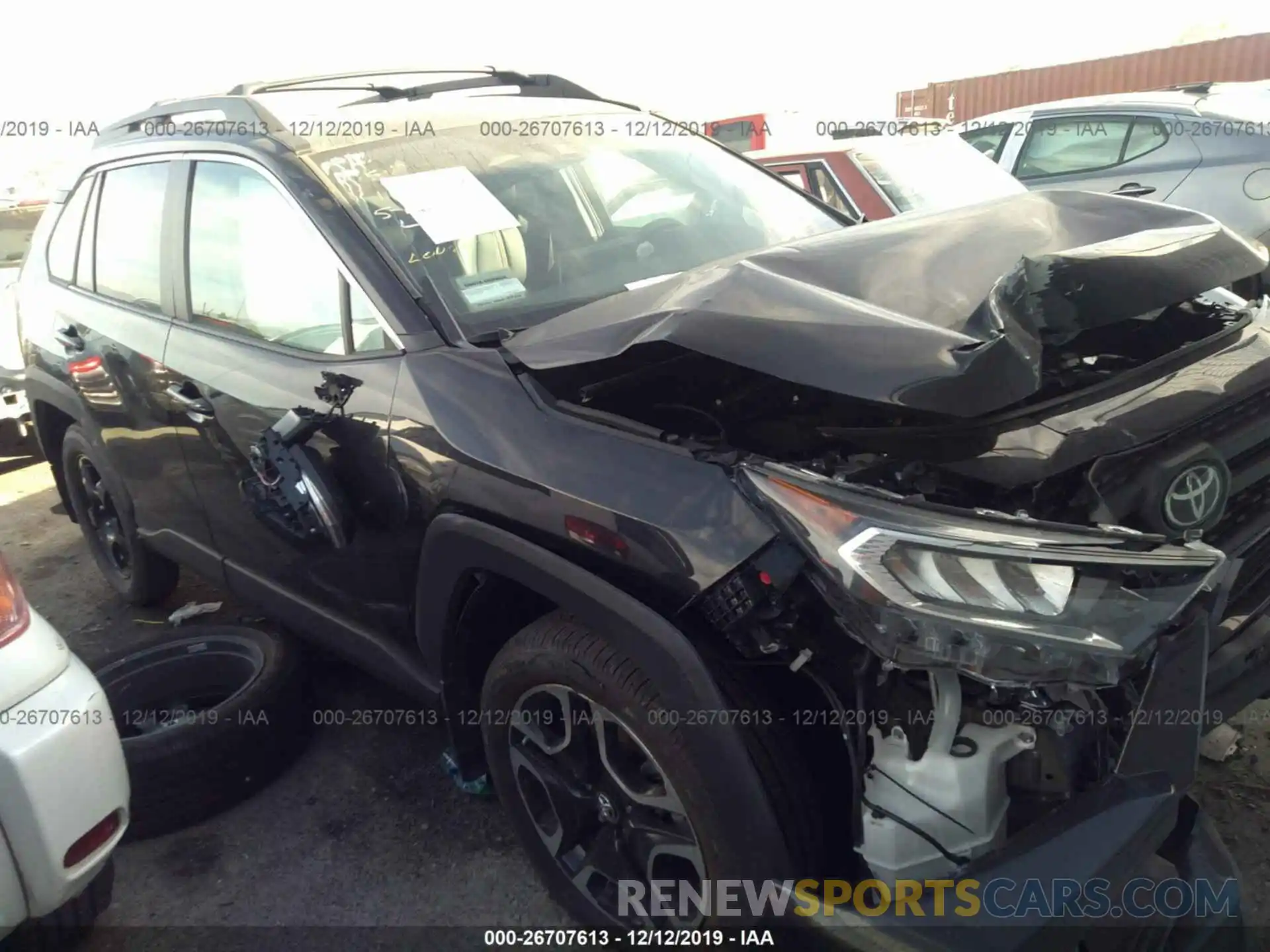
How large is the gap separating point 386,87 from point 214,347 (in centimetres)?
101

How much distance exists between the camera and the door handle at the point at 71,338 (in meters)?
3.76

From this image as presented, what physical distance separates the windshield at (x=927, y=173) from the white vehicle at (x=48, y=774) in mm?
4999

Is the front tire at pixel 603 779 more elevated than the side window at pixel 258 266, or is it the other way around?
the side window at pixel 258 266

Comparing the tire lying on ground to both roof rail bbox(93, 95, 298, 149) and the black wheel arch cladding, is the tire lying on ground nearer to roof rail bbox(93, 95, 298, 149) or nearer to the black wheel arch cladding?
the black wheel arch cladding

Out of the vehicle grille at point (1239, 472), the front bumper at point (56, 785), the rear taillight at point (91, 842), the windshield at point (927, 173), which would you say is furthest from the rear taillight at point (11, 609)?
the windshield at point (927, 173)

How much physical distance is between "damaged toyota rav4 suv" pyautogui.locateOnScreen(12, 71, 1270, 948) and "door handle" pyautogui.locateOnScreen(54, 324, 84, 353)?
893 millimetres

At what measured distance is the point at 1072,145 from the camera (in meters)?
7.84

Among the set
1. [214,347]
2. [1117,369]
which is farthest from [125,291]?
[1117,369]

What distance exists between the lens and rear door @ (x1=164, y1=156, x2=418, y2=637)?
250 centimetres

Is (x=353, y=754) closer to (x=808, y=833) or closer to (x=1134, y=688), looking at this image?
(x=808, y=833)

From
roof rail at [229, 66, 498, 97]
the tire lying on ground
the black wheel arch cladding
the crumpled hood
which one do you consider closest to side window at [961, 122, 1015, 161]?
roof rail at [229, 66, 498, 97]

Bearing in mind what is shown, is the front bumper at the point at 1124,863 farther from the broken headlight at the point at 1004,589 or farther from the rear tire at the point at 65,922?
the rear tire at the point at 65,922

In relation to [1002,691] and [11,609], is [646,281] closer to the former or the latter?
[1002,691]

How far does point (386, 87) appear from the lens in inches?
129
